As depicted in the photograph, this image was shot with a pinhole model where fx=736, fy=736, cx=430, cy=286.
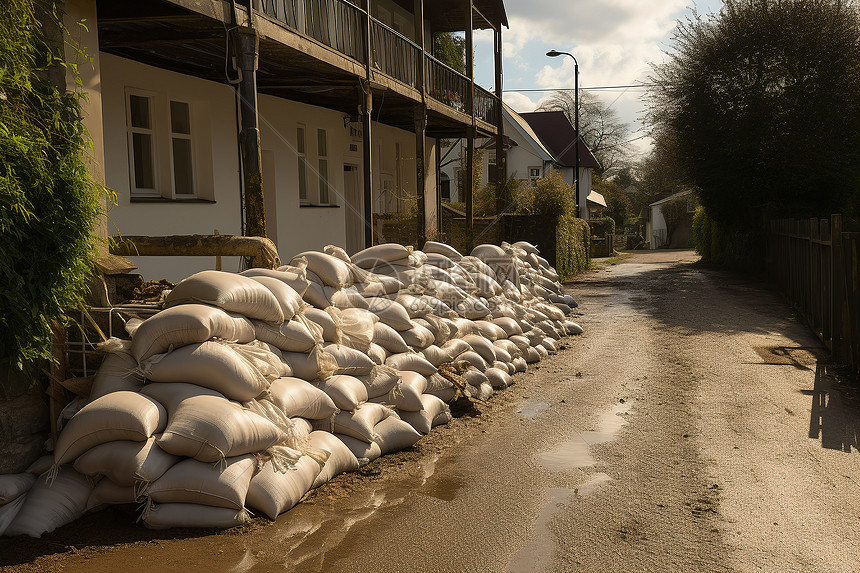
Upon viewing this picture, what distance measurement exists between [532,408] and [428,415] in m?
1.28

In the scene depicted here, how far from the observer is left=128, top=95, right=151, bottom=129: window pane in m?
9.72

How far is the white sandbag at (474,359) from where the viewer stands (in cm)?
711

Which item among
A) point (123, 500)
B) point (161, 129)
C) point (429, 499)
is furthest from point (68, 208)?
point (161, 129)

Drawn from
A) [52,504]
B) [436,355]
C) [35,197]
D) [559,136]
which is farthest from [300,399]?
[559,136]

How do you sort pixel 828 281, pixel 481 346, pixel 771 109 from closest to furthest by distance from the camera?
pixel 481 346 < pixel 828 281 < pixel 771 109

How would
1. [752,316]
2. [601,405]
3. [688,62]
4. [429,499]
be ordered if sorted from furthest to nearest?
1. [688,62]
2. [752,316]
3. [601,405]
4. [429,499]

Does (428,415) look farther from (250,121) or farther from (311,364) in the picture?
(250,121)

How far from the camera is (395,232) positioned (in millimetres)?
16219

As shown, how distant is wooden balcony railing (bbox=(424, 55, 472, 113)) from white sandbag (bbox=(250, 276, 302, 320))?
10469 mm

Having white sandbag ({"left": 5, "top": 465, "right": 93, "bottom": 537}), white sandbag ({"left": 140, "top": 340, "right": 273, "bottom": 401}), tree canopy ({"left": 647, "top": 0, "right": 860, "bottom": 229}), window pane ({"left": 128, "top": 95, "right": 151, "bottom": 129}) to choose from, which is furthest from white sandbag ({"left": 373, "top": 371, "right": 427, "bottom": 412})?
tree canopy ({"left": 647, "top": 0, "right": 860, "bottom": 229})

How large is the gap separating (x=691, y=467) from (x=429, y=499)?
1.80 meters

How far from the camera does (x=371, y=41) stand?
11.8m

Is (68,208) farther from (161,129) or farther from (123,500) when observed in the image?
(161,129)

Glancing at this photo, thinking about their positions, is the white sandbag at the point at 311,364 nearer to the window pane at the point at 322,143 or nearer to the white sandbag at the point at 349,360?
the white sandbag at the point at 349,360
